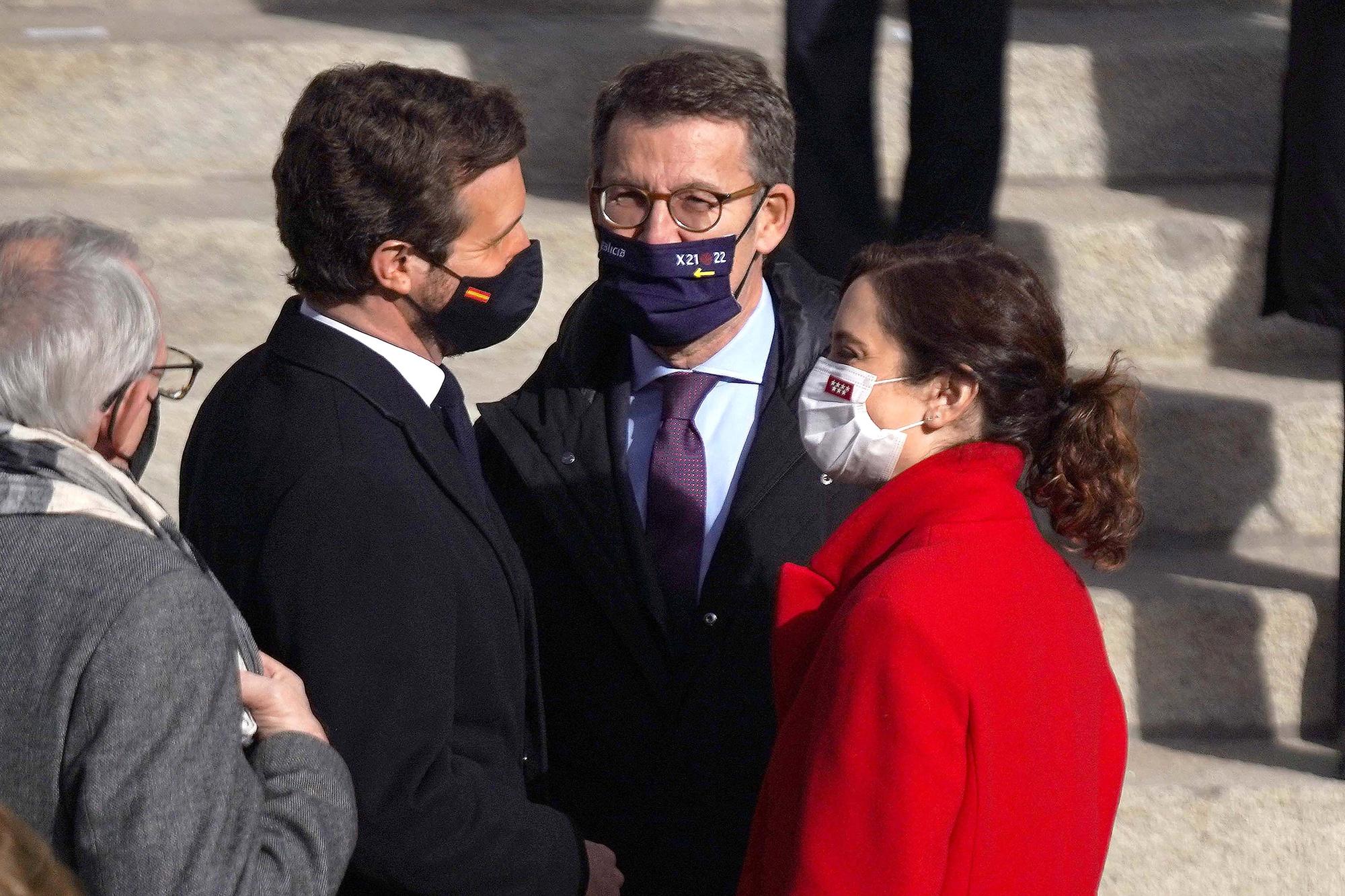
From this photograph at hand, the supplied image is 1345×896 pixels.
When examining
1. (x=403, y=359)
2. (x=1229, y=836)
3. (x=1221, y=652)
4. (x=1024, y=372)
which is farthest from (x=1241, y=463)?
(x=403, y=359)

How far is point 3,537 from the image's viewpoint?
146 centimetres

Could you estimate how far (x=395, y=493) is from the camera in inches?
73.1

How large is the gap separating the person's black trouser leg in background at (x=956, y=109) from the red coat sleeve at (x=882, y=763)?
209 cm

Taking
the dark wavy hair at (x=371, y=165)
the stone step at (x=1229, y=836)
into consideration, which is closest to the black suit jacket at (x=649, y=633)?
the dark wavy hair at (x=371, y=165)

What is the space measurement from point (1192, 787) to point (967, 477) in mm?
1621

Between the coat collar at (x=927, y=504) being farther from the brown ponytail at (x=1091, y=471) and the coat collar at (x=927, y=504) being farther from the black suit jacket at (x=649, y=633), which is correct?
the black suit jacket at (x=649, y=633)

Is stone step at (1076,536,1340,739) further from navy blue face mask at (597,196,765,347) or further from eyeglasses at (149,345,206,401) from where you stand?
eyeglasses at (149,345,206,401)

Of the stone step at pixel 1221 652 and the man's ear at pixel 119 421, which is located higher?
the man's ear at pixel 119 421

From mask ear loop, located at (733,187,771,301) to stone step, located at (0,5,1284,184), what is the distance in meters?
2.06

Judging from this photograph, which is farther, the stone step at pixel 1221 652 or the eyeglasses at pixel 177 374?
the stone step at pixel 1221 652

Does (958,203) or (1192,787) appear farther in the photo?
(958,203)

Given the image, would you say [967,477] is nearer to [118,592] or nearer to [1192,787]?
[118,592]

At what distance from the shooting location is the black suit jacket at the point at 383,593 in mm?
1790

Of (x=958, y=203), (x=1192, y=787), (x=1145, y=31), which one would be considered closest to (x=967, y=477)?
(x=1192, y=787)
